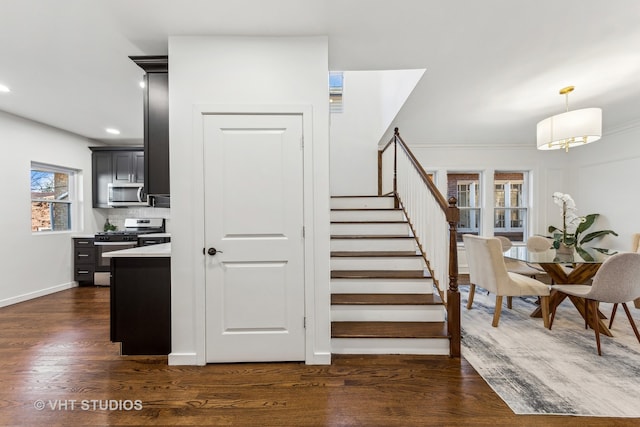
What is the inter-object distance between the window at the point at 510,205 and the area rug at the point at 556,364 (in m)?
2.67

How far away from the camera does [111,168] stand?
17.2 ft

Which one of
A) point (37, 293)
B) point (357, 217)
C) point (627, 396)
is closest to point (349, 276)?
point (357, 217)

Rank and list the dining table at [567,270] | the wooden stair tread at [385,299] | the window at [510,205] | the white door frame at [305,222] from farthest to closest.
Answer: the window at [510,205], the dining table at [567,270], the wooden stair tread at [385,299], the white door frame at [305,222]

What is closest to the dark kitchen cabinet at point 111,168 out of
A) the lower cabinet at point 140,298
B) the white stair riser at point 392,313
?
the lower cabinet at point 140,298

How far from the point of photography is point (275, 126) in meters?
2.29

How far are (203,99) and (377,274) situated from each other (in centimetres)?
227

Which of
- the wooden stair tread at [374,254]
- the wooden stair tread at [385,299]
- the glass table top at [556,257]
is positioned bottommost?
the wooden stair tread at [385,299]

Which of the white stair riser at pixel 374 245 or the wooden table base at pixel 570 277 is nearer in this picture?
the wooden table base at pixel 570 277

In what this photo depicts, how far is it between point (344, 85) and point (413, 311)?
427 cm

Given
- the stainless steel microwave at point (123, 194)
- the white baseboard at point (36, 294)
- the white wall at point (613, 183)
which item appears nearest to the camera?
the white baseboard at point (36, 294)

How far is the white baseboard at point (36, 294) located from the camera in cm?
390

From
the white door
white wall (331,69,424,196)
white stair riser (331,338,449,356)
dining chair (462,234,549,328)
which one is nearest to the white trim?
the white door

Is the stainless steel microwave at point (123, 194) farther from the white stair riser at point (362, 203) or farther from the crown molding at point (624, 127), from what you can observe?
the crown molding at point (624, 127)

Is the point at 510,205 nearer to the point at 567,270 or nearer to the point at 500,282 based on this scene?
the point at 567,270
